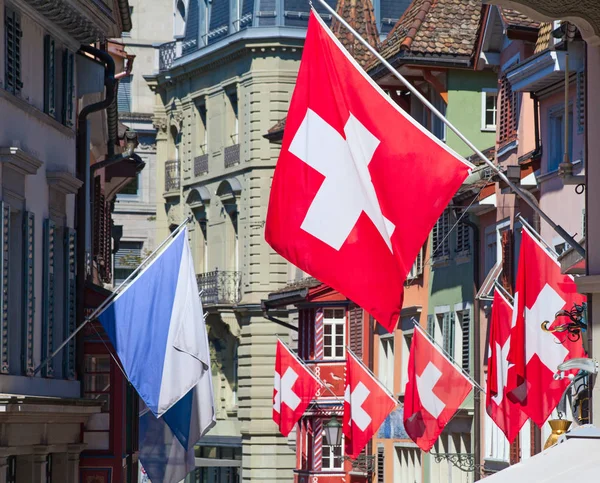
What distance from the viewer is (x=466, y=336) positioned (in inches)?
1618

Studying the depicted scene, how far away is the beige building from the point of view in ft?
213

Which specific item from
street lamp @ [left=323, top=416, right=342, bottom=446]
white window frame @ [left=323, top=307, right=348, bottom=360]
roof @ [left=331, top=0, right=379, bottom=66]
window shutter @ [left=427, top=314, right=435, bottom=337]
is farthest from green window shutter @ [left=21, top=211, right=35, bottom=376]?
white window frame @ [left=323, top=307, right=348, bottom=360]

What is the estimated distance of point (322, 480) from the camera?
5628 cm

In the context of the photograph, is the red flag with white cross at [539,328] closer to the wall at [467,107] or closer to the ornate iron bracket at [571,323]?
the ornate iron bracket at [571,323]

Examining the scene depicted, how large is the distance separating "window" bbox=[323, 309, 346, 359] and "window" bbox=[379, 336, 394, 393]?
6651 millimetres

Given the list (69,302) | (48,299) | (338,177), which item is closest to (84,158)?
(69,302)

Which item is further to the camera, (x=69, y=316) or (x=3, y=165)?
(x=69, y=316)

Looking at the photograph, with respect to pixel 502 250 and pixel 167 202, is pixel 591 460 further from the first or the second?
pixel 167 202

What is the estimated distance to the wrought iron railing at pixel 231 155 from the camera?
6690 cm

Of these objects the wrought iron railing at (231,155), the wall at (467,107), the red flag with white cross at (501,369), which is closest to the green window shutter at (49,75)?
the red flag with white cross at (501,369)

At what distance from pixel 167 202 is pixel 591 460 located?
2402 inches

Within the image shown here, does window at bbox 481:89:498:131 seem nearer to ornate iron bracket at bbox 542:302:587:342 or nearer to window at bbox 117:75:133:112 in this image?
ornate iron bracket at bbox 542:302:587:342

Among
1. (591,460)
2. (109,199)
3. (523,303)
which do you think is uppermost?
(109,199)

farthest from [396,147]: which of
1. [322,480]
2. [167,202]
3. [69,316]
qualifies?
[167,202]
